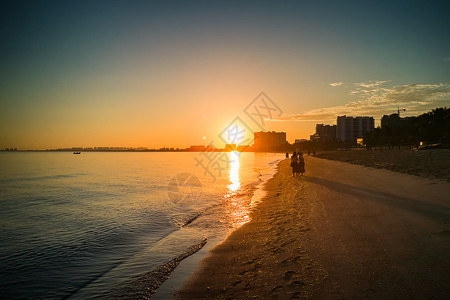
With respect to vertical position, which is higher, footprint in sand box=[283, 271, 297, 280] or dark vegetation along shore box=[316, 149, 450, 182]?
dark vegetation along shore box=[316, 149, 450, 182]

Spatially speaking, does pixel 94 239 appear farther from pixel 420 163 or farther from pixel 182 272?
pixel 420 163

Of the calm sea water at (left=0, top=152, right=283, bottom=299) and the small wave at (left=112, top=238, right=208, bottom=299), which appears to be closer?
the small wave at (left=112, top=238, right=208, bottom=299)

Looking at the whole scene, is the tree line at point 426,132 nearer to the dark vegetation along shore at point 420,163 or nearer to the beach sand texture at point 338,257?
the dark vegetation along shore at point 420,163

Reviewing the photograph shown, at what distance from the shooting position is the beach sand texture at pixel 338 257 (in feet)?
14.4

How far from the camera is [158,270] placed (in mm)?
6578

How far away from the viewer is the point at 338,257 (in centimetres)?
568

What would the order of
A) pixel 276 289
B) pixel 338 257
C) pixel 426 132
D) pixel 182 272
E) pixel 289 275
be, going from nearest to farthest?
1. pixel 276 289
2. pixel 289 275
3. pixel 338 257
4. pixel 182 272
5. pixel 426 132

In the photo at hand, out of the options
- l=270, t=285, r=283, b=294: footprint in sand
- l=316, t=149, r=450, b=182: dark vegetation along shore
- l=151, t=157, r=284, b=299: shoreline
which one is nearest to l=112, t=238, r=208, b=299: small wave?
l=151, t=157, r=284, b=299: shoreline

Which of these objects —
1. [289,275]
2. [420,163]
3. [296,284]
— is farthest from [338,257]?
[420,163]

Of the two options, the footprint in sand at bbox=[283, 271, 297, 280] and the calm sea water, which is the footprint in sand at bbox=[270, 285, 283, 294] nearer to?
the footprint in sand at bbox=[283, 271, 297, 280]

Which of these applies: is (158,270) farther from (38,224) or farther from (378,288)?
(38,224)

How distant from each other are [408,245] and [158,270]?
639cm

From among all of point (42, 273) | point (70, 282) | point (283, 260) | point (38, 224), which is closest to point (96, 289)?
point (70, 282)

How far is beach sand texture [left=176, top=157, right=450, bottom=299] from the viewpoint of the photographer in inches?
173
